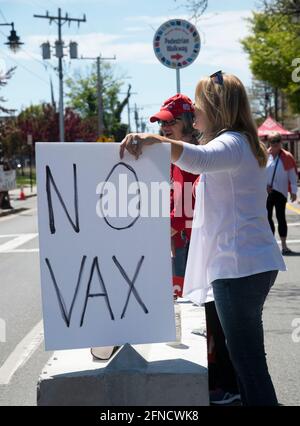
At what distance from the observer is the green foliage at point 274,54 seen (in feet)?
126

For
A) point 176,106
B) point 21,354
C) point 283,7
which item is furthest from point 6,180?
point 176,106

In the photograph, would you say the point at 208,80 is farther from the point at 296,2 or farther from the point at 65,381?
the point at 296,2

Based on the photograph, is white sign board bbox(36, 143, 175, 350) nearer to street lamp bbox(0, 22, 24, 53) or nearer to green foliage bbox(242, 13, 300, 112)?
street lamp bbox(0, 22, 24, 53)

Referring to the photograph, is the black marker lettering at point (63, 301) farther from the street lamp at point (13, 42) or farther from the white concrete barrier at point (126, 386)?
the street lamp at point (13, 42)

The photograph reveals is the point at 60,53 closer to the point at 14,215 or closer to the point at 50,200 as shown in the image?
the point at 14,215

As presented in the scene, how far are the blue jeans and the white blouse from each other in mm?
58

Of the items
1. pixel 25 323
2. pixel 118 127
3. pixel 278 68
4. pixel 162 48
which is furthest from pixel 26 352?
pixel 118 127

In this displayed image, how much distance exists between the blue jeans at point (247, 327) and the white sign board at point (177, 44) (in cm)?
758

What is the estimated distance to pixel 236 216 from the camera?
139 inches

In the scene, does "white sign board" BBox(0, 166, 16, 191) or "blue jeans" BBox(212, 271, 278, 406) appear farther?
"white sign board" BBox(0, 166, 16, 191)

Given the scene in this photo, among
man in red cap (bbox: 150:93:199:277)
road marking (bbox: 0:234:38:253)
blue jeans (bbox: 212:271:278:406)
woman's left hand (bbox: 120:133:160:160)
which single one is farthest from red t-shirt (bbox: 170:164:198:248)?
road marking (bbox: 0:234:38:253)

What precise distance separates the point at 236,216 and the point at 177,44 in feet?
25.3

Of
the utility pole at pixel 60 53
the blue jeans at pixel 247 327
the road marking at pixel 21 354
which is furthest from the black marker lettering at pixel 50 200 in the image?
the utility pole at pixel 60 53

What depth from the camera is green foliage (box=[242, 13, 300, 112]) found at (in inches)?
1507
